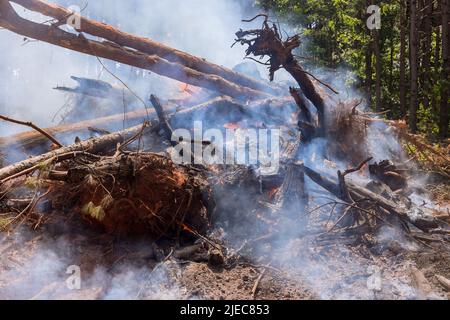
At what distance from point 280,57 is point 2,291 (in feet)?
12.7

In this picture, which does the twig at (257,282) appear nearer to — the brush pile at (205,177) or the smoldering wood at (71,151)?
the brush pile at (205,177)

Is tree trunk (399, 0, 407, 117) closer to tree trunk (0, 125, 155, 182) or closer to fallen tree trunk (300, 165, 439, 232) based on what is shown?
fallen tree trunk (300, 165, 439, 232)

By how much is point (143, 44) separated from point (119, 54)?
0.64 meters

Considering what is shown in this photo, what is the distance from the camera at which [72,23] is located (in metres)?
6.57

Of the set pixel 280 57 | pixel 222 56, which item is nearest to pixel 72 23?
pixel 280 57

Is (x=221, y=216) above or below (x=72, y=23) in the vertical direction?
below

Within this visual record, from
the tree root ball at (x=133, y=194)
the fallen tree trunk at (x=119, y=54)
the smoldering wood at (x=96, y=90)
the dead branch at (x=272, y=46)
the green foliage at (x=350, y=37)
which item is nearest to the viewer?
the tree root ball at (x=133, y=194)

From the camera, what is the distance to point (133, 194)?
12.8 feet

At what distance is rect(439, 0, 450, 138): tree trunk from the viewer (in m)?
8.40

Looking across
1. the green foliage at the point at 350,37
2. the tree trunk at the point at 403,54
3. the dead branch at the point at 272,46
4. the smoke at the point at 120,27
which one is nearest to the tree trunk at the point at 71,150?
the dead branch at the point at 272,46

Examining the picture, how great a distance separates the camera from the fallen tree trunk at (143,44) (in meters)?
6.45

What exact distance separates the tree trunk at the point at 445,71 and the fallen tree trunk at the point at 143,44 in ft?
12.1

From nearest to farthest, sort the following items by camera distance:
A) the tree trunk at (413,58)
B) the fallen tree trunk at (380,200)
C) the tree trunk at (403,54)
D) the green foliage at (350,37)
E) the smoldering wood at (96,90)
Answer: the fallen tree trunk at (380,200) → the smoldering wood at (96,90) → the tree trunk at (413,58) → the tree trunk at (403,54) → the green foliage at (350,37)
